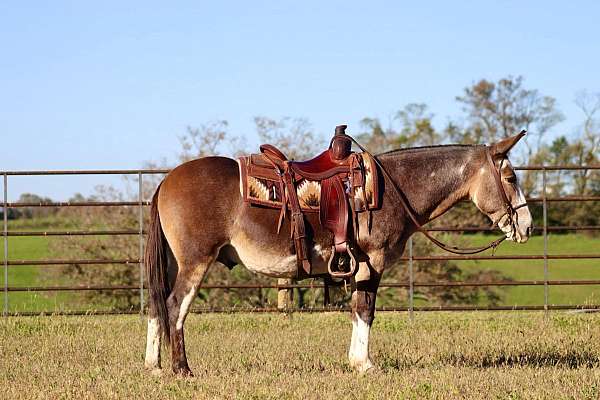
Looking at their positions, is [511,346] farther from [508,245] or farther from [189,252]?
[508,245]

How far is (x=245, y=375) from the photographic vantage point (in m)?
7.13

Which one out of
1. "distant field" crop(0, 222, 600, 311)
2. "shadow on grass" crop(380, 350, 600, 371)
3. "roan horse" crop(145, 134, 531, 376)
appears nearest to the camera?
"roan horse" crop(145, 134, 531, 376)

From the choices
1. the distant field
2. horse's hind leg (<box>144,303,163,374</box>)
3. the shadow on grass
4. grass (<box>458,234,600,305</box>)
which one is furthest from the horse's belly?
grass (<box>458,234,600,305</box>)

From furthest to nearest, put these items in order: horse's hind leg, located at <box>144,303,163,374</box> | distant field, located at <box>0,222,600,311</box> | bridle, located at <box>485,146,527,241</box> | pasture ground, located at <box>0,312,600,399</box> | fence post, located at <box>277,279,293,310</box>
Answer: distant field, located at <box>0,222,600,311</box>
fence post, located at <box>277,279,293,310</box>
bridle, located at <box>485,146,527,241</box>
horse's hind leg, located at <box>144,303,163,374</box>
pasture ground, located at <box>0,312,600,399</box>

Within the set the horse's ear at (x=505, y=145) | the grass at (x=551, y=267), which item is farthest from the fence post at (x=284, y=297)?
the grass at (x=551, y=267)

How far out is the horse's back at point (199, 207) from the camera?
280 inches

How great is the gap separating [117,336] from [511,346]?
4.46m

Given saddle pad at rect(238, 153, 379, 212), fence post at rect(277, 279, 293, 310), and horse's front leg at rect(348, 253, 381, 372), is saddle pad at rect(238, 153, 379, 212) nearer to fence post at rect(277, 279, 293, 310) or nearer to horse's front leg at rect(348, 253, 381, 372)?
horse's front leg at rect(348, 253, 381, 372)

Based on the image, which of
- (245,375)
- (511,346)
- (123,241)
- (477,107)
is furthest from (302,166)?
(477,107)

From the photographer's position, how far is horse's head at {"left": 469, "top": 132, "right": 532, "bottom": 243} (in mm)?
7551

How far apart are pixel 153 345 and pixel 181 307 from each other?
0.46 metres

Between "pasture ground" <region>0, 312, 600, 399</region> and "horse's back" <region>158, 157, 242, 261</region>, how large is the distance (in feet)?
3.64

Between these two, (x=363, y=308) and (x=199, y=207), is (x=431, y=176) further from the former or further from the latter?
(x=199, y=207)

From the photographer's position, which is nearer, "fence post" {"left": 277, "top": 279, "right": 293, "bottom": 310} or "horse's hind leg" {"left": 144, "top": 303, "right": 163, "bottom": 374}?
"horse's hind leg" {"left": 144, "top": 303, "right": 163, "bottom": 374}
